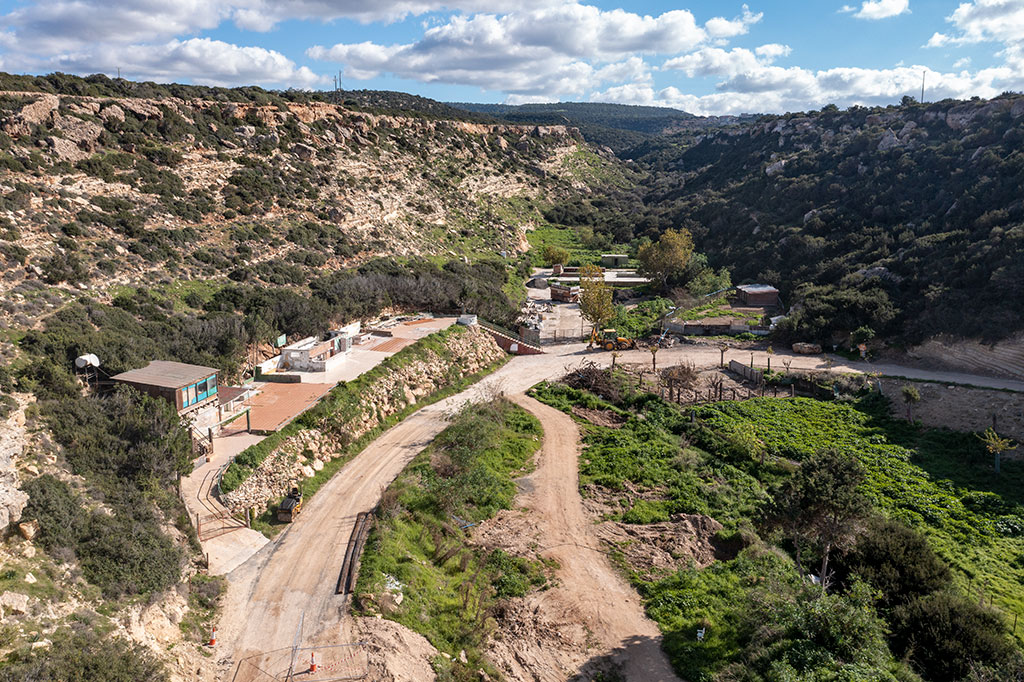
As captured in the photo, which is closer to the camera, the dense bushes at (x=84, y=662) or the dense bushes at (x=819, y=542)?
the dense bushes at (x=84, y=662)

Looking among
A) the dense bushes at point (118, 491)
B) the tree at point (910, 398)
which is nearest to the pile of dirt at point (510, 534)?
the dense bushes at point (118, 491)

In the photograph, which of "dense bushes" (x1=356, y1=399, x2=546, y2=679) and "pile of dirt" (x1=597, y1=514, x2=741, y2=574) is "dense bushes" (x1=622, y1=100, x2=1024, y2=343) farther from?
"dense bushes" (x1=356, y1=399, x2=546, y2=679)

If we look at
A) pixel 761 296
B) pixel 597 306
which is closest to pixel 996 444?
pixel 597 306

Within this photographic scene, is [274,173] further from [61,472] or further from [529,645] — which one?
[529,645]

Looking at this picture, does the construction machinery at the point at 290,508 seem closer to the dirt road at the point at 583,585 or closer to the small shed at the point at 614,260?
the dirt road at the point at 583,585

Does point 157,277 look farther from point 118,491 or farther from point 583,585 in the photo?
point 583,585

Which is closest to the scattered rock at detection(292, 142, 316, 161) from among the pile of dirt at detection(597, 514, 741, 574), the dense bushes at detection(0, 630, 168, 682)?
the pile of dirt at detection(597, 514, 741, 574)
